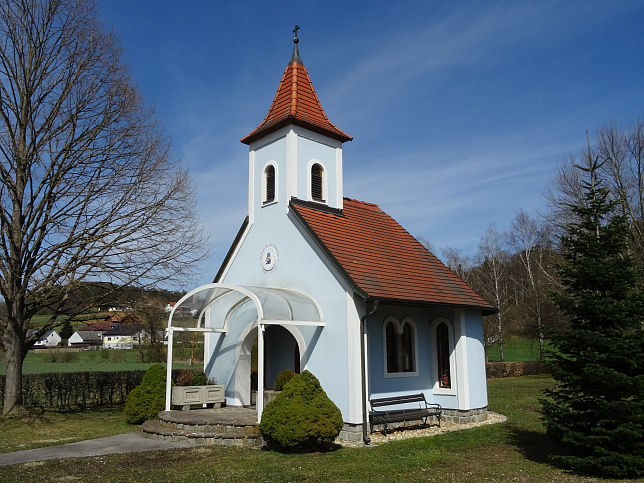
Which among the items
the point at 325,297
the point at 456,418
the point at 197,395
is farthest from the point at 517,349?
the point at 197,395

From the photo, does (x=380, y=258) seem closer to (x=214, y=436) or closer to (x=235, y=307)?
(x=235, y=307)

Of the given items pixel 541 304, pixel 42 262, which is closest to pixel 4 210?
pixel 42 262

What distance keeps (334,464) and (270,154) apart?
31.0 ft

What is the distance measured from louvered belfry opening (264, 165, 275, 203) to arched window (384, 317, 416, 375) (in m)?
5.11

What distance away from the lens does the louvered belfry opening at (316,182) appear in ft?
52.2

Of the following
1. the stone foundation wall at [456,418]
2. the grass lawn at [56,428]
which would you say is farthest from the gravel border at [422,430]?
Answer: the grass lawn at [56,428]

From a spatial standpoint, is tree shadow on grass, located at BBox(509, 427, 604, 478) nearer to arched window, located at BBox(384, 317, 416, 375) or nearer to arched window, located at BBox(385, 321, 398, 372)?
arched window, located at BBox(384, 317, 416, 375)

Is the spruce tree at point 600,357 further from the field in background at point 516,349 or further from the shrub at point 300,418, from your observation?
the field in background at point 516,349

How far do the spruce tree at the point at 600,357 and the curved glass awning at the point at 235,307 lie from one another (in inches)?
236

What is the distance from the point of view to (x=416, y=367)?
15.0m

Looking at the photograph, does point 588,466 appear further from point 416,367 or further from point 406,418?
point 416,367

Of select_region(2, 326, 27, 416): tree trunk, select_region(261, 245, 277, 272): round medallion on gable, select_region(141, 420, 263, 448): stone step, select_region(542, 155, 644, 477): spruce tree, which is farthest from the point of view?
select_region(2, 326, 27, 416): tree trunk

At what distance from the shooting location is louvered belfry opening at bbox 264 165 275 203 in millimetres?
16047

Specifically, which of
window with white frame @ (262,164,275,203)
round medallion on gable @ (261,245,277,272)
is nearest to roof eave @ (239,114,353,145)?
window with white frame @ (262,164,275,203)
